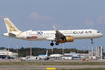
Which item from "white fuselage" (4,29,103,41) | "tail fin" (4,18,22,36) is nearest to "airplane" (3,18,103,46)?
"white fuselage" (4,29,103,41)

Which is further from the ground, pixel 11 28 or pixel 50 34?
pixel 11 28

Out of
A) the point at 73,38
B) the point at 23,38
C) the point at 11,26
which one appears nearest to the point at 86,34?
the point at 73,38

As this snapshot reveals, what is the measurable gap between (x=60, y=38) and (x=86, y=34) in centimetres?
743

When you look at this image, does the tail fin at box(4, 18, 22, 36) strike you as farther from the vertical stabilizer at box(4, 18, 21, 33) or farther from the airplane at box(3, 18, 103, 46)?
the airplane at box(3, 18, 103, 46)

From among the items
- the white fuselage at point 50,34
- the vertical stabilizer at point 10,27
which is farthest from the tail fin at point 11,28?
the white fuselage at point 50,34

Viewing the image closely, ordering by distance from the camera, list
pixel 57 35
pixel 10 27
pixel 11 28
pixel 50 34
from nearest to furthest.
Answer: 1. pixel 57 35
2. pixel 50 34
3. pixel 11 28
4. pixel 10 27

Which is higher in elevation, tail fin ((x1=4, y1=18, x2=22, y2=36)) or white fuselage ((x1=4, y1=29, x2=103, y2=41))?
tail fin ((x1=4, y1=18, x2=22, y2=36))

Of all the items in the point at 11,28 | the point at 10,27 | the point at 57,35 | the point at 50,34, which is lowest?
the point at 57,35

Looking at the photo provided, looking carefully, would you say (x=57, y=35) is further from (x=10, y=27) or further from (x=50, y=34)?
(x=10, y=27)

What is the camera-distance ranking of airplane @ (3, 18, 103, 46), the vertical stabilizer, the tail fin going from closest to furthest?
1. airplane @ (3, 18, 103, 46)
2. the tail fin
3. the vertical stabilizer

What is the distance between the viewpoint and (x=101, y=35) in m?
59.3

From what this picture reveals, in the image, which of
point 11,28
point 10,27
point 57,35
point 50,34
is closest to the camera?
point 57,35

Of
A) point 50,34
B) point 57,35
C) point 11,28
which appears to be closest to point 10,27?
point 11,28

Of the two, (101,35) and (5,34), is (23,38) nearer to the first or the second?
(5,34)
